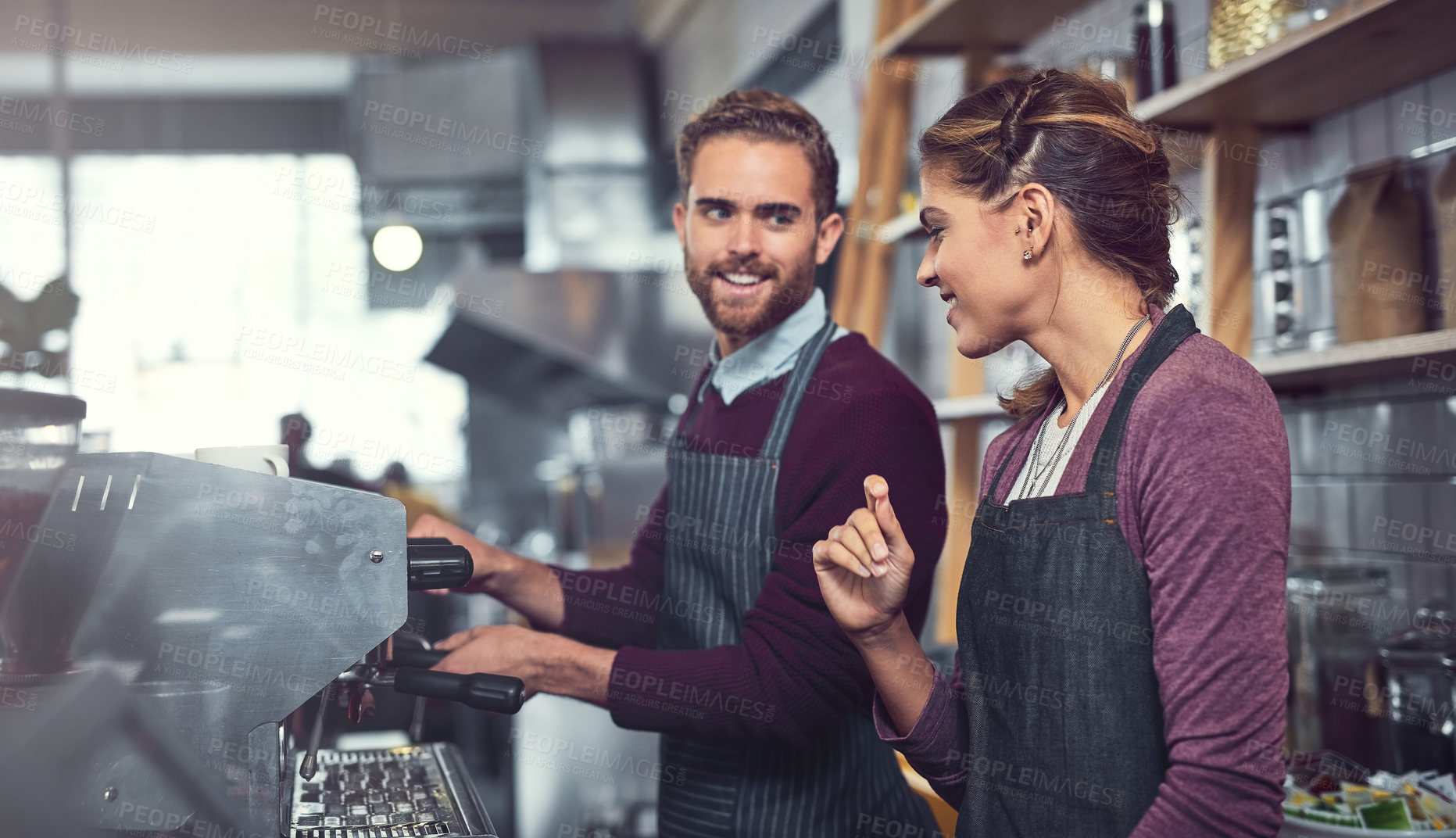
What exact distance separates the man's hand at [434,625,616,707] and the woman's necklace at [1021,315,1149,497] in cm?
50

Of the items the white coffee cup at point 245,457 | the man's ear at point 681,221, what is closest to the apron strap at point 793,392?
the man's ear at point 681,221

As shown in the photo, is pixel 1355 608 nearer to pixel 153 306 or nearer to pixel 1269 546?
pixel 1269 546

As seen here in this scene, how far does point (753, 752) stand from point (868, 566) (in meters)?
0.47

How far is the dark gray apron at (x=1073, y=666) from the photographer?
0.89 meters

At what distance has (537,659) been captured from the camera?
4.10 ft

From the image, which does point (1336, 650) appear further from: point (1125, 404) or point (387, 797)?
point (387, 797)

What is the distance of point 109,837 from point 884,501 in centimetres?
65

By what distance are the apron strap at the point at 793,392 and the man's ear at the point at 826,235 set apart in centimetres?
10

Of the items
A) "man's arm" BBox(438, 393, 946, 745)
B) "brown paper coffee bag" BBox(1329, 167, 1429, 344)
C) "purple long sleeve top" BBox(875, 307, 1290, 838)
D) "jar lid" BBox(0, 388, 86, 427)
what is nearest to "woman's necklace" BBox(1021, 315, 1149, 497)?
"purple long sleeve top" BBox(875, 307, 1290, 838)

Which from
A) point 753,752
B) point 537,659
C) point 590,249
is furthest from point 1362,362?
point 590,249

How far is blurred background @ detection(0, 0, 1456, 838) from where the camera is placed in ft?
4.84

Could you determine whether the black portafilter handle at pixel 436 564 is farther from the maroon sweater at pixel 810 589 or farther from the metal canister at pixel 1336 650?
the metal canister at pixel 1336 650

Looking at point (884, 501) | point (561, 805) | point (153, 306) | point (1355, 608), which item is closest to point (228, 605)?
point (884, 501)

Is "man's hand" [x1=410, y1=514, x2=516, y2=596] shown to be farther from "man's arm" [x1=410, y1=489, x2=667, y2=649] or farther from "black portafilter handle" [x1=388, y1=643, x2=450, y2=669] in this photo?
"black portafilter handle" [x1=388, y1=643, x2=450, y2=669]
